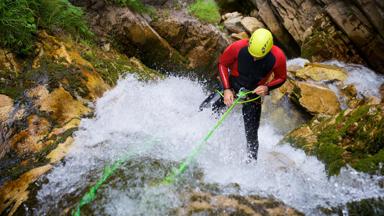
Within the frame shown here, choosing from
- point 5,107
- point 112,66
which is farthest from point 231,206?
point 112,66

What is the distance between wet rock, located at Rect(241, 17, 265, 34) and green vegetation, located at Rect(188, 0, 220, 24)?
2.93 feet

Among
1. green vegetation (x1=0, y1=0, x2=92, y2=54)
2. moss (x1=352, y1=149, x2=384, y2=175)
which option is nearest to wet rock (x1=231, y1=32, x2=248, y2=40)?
green vegetation (x1=0, y1=0, x2=92, y2=54)

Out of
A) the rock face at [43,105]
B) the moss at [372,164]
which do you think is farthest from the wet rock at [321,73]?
the moss at [372,164]

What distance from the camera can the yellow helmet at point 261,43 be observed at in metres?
4.87

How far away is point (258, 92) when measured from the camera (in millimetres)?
5121

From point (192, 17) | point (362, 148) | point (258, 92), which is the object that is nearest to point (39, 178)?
point (258, 92)

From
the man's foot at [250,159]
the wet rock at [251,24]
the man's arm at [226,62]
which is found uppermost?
the man's arm at [226,62]

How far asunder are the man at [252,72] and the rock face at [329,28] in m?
4.36

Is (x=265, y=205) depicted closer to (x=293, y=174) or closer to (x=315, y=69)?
(x=293, y=174)

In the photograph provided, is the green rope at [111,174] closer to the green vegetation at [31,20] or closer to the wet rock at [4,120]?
the wet rock at [4,120]

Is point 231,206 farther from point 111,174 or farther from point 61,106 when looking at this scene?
point 61,106

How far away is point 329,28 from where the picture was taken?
9.76m

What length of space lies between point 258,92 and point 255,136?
72 centimetres

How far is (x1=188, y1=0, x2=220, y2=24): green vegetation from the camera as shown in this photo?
37.3 feet
